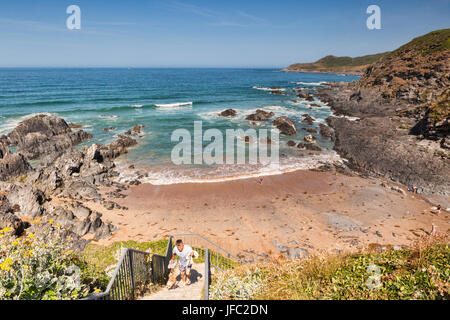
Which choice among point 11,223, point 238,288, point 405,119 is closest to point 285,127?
point 405,119

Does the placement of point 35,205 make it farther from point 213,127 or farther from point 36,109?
point 36,109

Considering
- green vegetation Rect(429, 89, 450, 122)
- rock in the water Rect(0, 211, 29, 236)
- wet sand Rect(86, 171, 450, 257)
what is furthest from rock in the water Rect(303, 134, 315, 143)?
rock in the water Rect(0, 211, 29, 236)

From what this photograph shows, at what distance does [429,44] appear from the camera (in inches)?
1950

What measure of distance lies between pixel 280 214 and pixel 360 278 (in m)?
10.3

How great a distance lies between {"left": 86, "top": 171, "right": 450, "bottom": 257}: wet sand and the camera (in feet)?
43.5

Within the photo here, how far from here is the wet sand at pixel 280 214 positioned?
1327cm

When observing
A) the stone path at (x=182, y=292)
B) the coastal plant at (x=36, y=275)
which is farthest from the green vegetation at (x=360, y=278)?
the coastal plant at (x=36, y=275)

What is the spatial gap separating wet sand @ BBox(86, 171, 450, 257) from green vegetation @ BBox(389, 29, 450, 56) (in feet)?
152

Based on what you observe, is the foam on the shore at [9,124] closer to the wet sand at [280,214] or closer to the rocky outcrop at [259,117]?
the wet sand at [280,214]

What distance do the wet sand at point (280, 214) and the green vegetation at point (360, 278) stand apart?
20.9 ft

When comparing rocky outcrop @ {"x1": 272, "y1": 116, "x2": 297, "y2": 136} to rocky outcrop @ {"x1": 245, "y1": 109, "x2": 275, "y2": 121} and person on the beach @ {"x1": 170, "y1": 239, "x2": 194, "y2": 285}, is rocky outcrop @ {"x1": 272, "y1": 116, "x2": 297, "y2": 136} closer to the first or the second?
rocky outcrop @ {"x1": 245, "y1": 109, "x2": 275, "y2": 121}
